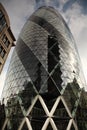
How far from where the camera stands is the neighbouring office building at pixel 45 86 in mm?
35281

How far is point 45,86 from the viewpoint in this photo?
37.0m

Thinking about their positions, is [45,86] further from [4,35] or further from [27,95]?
[4,35]

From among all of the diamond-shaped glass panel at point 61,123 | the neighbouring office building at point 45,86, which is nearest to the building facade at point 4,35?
the neighbouring office building at point 45,86

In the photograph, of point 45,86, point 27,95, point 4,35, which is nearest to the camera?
point 4,35

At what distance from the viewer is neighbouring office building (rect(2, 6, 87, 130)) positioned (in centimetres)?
3528

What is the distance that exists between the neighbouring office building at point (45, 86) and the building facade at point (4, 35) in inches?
236

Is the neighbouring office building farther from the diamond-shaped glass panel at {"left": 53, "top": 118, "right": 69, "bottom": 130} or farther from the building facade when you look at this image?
the building facade

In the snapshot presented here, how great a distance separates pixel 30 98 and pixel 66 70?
837cm

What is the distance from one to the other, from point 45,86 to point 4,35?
10.00m

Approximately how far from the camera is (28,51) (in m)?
43.2

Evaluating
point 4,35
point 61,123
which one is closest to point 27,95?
point 61,123

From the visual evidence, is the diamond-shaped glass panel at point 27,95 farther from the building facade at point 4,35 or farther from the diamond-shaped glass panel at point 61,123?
the building facade at point 4,35

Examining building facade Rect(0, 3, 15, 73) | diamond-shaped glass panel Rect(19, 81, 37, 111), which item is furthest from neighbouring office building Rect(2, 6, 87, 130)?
building facade Rect(0, 3, 15, 73)

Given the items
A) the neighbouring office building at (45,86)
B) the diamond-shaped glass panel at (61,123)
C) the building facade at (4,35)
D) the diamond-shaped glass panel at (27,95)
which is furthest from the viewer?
the diamond-shaped glass panel at (27,95)
